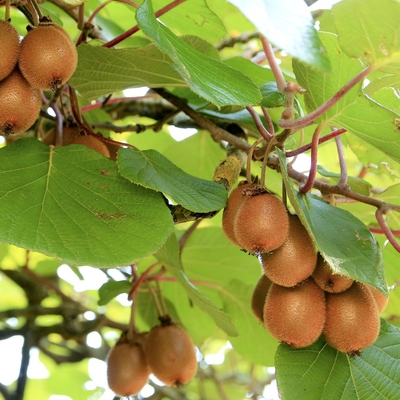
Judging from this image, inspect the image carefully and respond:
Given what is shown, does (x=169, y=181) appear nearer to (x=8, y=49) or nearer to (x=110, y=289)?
(x=8, y=49)

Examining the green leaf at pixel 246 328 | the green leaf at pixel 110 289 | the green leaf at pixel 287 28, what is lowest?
the green leaf at pixel 246 328

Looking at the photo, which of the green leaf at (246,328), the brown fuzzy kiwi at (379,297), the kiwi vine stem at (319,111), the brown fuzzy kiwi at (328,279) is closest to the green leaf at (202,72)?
the kiwi vine stem at (319,111)

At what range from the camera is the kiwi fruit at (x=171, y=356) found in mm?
1353

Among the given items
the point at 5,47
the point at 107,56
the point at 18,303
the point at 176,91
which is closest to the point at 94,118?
the point at 176,91

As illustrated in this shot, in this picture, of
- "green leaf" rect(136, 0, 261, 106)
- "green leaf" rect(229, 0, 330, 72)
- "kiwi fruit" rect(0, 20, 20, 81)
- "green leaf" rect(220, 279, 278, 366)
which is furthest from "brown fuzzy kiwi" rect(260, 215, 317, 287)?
"green leaf" rect(220, 279, 278, 366)

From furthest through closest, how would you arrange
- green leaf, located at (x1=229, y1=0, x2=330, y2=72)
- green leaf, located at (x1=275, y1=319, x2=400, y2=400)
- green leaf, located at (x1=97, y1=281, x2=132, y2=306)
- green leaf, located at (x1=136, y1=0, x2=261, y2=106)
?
1. green leaf, located at (x1=97, y1=281, x2=132, y2=306)
2. green leaf, located at (x1=275, y1=319, x2=400, y2=400)
3. green leaf, located at (x1=136, y1=0, x2=261, y2=106)
4. green leaf, located at (x1=229, y1=0, x2=330, y2=72)

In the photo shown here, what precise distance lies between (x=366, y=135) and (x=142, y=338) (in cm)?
73

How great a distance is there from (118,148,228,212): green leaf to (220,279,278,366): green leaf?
61 centimetres

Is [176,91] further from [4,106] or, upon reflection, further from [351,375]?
[351,375]

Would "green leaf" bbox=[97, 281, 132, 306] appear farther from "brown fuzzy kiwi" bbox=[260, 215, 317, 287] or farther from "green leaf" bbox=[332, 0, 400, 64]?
"green leaf" bbox=[332, 0, 400, 64]

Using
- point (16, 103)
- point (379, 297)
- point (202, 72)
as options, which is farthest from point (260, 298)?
point (16, 103)

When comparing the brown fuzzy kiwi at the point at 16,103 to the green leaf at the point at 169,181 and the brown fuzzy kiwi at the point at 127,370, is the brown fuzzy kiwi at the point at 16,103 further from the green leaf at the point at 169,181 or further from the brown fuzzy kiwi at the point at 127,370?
the brown fuzzy kiwi at the point at 127,370

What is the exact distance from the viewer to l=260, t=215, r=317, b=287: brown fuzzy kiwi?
97cm

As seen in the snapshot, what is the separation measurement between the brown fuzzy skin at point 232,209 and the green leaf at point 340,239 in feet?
0.28
